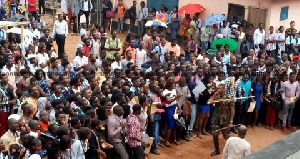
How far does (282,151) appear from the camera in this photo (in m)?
4.21

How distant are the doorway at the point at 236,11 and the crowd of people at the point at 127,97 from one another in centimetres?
234

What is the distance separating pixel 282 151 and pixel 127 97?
222 inches

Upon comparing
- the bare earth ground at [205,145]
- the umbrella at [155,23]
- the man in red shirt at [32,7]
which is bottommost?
the bare earth ground at [205,145]

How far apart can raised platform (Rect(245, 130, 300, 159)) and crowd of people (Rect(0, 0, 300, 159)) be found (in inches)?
134

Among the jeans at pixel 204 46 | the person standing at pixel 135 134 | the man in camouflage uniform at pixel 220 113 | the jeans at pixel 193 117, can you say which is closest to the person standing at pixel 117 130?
the person standing at pixel 135 134

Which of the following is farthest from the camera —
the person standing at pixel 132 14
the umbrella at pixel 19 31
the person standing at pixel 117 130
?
the person standing at pixel 132 14

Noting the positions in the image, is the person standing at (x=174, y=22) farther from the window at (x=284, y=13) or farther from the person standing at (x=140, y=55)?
the person standing at (x=140, y=55)

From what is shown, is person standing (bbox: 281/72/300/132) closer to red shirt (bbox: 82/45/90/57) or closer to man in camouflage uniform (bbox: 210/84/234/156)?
man in camouflage uniform (bbox: 210/84/234/156)

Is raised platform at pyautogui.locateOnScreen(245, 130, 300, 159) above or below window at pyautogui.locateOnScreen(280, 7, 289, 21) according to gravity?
below

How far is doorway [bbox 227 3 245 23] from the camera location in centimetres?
1809

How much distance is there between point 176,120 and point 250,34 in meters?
6.90

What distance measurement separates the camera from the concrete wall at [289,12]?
1767 centimetres

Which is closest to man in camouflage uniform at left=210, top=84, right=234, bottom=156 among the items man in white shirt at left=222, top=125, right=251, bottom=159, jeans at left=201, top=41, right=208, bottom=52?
man in white shirt at left=222, top=125, right=251, bottom=159

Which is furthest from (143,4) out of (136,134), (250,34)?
(136,134)
